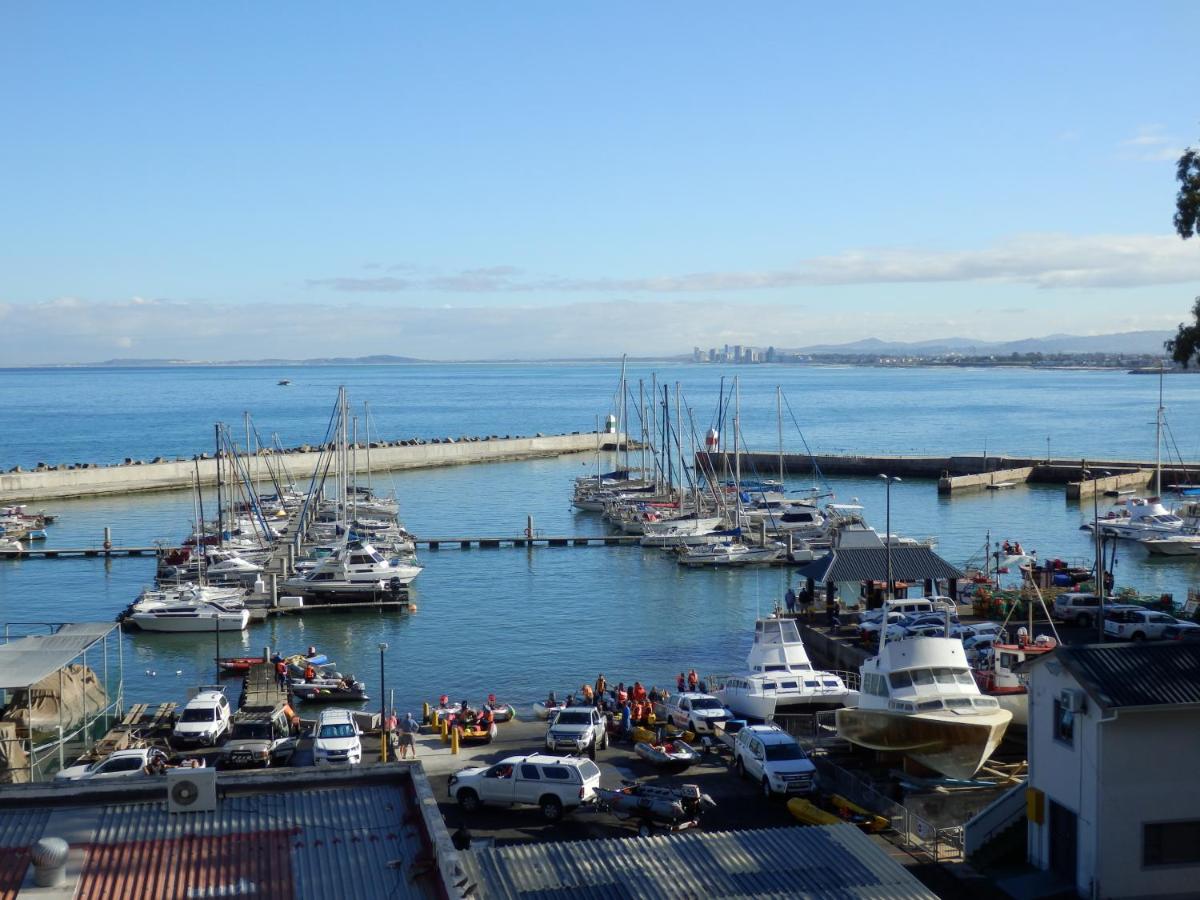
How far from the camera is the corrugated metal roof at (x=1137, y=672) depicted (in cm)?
1451

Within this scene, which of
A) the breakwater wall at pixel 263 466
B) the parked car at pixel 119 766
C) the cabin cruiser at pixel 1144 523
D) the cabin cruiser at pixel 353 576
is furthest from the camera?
the breakwater wall at pixel 263 466

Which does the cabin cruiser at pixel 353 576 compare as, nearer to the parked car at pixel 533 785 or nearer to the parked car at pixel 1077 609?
the parked car at pixel 1077 609

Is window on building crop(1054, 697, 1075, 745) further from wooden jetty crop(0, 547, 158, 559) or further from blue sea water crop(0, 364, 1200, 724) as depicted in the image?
wooden jetty crop(0, 547, 158, 559)

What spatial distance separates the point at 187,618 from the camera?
39.8 metres

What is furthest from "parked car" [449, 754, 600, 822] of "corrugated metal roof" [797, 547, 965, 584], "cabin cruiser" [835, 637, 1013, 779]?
"corrugated metal roof" [797, 547, 965, 584]

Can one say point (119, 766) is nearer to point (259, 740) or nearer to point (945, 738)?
point (259, 740)

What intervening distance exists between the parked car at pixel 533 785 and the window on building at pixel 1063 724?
21.4ft

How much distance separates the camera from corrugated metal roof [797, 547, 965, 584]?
3503 centimetres

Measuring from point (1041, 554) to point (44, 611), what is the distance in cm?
3824

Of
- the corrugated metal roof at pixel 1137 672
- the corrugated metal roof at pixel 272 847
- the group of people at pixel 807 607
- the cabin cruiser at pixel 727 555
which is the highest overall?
the corrugated metal roof at pixel 1137 672

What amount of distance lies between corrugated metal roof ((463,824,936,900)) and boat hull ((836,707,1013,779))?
6.76 m

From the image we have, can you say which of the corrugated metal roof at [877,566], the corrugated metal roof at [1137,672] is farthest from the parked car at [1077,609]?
the corrugated metal roof at [1137,672]

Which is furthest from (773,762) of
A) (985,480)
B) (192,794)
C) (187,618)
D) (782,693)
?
(985,480)

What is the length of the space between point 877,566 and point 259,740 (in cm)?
1891
